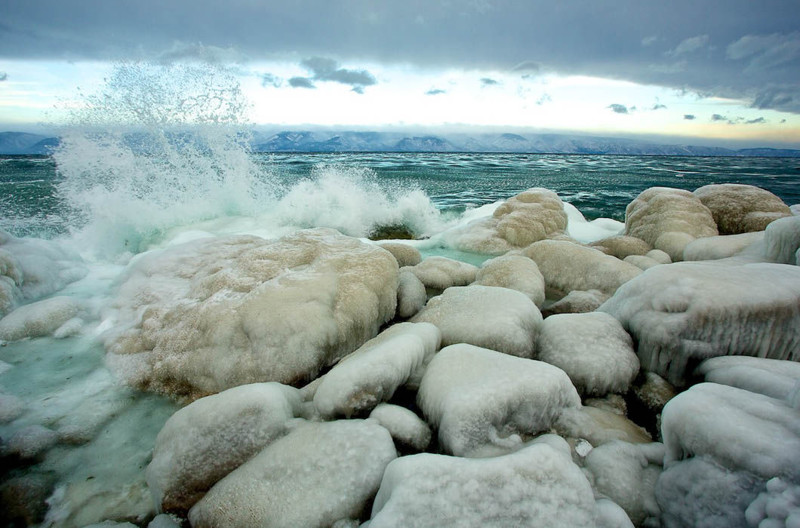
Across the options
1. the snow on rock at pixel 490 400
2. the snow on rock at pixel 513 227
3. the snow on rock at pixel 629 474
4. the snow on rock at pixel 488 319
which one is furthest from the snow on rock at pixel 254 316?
the snow on rock at pixel 513 227

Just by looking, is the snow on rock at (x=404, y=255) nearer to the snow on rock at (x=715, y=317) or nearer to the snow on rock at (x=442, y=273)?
the snow on rock at (x=442, y=273)

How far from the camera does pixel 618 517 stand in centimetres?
182

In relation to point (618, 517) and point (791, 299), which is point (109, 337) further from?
point (791, 299)

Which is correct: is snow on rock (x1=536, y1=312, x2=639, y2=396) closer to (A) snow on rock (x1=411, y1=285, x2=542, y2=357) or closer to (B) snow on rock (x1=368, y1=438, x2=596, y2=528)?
(A) snow on rock (x1=411, y1=285, x2=542, y2=357)

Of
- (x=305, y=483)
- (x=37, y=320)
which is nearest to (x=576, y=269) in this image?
(x=305, y=483)

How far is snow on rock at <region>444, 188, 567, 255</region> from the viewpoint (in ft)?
27.2

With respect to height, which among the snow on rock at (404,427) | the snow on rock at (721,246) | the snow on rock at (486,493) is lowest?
the snow on rock at (404,427)

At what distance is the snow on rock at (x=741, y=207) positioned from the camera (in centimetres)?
679

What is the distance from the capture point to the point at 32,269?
5.78 metres

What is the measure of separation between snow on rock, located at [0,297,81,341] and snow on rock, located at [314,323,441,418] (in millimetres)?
3929

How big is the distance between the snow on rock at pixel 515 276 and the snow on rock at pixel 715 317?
151cm

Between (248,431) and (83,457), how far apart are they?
4.75 ft

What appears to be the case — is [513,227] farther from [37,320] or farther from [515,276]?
[37,320]

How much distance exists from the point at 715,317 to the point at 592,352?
2.88 ft
